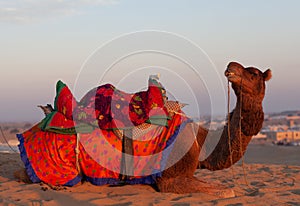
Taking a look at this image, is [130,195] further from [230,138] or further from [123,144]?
[230,138]

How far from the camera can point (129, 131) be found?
239 inches

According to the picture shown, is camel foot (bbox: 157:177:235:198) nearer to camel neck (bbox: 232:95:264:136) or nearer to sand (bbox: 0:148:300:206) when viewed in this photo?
sand (bbox: 0:148:300:206)

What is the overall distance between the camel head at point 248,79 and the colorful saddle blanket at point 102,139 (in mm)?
931

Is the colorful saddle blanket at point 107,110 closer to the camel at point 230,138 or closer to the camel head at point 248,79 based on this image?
the camel at point 230,138

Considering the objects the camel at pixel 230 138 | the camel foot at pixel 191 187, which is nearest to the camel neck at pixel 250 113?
the camel at pixel 230 138

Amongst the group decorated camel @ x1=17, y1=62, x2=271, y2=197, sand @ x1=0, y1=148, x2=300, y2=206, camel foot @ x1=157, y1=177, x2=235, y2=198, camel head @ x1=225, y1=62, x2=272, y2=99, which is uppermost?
camel head @ x1=225, y1=62, x2=272, y2=99

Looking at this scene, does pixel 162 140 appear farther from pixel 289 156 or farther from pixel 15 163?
pixel 289 156

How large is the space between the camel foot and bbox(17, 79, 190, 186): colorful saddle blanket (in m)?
0.23

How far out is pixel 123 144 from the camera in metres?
6.10

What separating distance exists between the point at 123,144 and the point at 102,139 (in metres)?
0.27

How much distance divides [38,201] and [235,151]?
2289 mm

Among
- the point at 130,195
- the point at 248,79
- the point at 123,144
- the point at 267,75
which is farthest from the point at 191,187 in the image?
the point at 267,75

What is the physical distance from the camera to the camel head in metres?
5.36

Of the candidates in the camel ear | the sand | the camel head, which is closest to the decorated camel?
the sand
